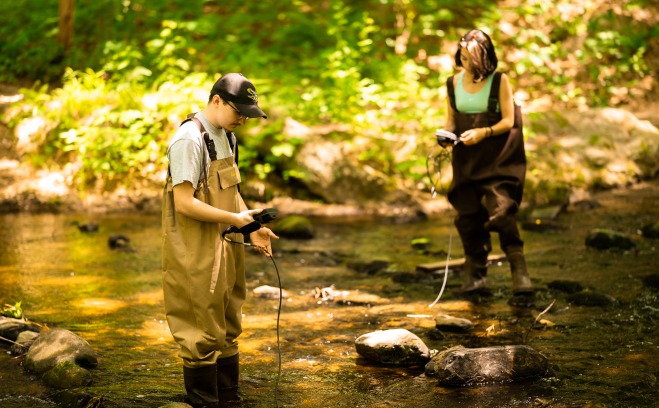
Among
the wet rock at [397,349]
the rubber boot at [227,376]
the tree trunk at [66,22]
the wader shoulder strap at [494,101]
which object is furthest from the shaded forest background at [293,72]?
the rubber boot at [227,376]

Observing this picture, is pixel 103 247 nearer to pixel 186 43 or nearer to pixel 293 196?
pixel 293 196

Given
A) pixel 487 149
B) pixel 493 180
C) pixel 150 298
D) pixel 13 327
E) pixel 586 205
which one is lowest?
pixel 586 205

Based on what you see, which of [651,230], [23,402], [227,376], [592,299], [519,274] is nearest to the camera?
[23,402]

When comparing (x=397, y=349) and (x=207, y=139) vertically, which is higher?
(x=207, y=139)

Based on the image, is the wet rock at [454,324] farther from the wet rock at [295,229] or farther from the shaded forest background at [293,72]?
the shaded forest background at [293,72]

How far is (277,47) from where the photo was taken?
15.4 metres

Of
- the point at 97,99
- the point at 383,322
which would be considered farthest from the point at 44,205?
the point at 383,322

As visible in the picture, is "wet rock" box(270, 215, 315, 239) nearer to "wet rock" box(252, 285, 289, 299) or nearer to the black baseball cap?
"wet rock" box(252, 285, 289, 299)

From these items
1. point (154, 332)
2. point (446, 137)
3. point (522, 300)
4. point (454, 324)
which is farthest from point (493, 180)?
point (154, 332)

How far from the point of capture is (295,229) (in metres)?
10.1

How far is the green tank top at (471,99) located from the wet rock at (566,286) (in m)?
1.76

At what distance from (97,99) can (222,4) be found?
571 cm

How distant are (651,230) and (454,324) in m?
4.35

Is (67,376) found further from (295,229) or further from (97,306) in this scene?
(295,229)
